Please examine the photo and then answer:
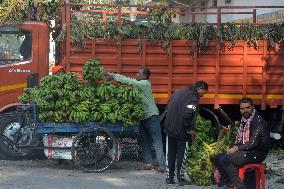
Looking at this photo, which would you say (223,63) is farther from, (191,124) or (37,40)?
(37,40)

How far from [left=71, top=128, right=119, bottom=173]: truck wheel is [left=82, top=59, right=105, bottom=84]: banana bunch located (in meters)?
0.86

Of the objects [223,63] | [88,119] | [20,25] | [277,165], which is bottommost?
[277,165]

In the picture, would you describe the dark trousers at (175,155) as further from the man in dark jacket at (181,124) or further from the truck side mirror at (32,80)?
the truck side mirror at (32,80)

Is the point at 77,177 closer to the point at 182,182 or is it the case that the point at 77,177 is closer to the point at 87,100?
the point at 87,100

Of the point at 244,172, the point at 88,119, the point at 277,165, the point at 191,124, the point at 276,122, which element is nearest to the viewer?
the point at 244,172

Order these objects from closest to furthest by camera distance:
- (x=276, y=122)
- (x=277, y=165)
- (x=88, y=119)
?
(x=88, y=119)
(x=277, y=165)
(x=276, y=122)

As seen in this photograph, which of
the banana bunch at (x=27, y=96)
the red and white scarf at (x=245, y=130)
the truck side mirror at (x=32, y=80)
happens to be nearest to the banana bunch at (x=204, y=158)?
the red and white scarf at (x=245, y=130)

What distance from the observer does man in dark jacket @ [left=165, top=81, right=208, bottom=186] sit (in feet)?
29.6

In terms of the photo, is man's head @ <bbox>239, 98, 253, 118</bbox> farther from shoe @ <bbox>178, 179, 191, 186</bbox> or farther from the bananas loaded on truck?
the bananas loaded on truck

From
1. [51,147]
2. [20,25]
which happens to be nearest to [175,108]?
[51,147]

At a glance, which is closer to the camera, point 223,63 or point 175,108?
point 175,108

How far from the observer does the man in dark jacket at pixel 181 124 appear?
29.6ft

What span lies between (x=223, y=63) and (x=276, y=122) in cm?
171

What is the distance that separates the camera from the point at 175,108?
9.11 m
